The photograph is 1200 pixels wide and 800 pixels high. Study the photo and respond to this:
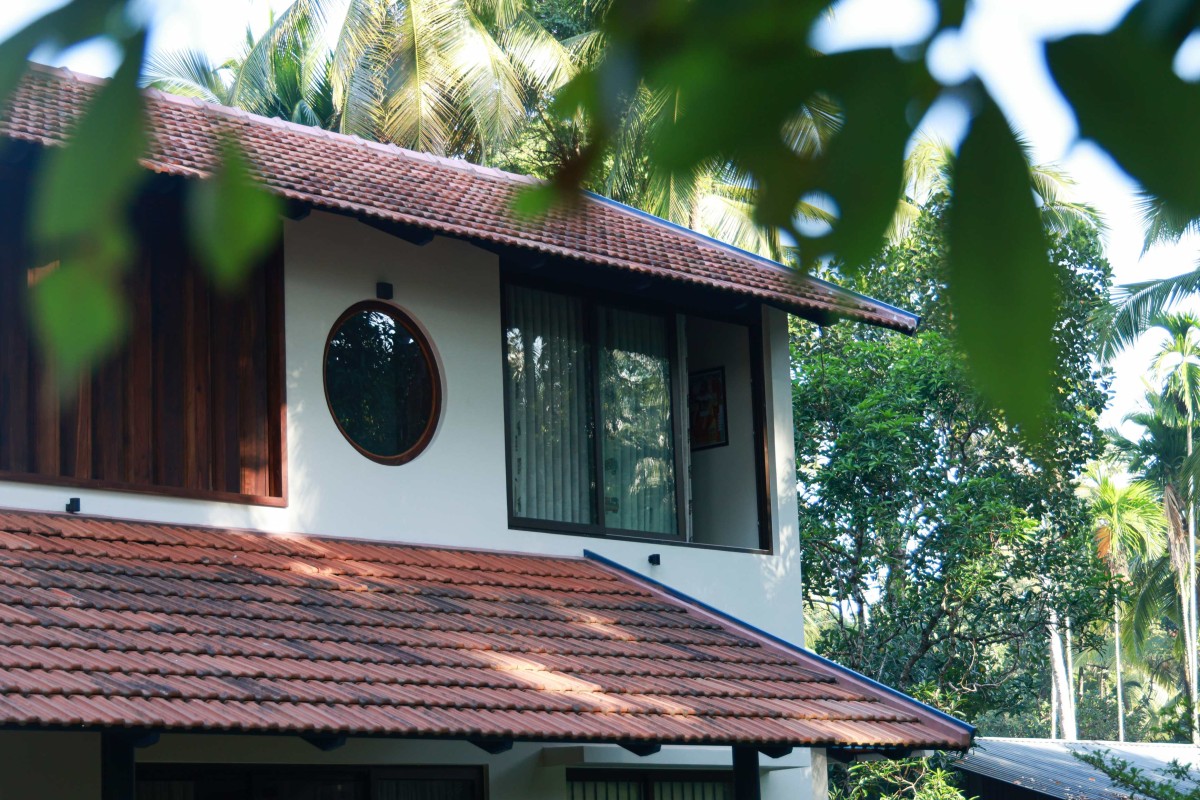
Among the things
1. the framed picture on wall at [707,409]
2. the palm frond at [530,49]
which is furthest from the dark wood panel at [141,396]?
the palm frond at [530,49]

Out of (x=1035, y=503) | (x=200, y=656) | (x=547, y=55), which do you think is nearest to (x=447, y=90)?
(x=547, y=55)

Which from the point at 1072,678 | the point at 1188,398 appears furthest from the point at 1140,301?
the point at 1072,678

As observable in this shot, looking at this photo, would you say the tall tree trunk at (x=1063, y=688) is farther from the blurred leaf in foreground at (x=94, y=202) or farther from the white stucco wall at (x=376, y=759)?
the blurred leaf in foreground at (x=94, y=202)

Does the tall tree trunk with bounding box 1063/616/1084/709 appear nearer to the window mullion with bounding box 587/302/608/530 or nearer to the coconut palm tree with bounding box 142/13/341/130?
the coconut palm tree with bounding box 142/13/341/130

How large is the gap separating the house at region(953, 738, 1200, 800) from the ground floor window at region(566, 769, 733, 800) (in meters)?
9.22

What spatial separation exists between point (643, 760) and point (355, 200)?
3.87m

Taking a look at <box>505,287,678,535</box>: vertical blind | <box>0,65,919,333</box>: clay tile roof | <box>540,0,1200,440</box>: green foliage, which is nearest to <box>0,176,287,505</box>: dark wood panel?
<box>0,65,919,333</box>: clay tile roof

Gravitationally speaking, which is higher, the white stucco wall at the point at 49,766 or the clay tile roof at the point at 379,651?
the clay tile roof at the point at 379,651

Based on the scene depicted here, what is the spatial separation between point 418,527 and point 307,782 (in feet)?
6.61

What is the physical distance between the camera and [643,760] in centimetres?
1007

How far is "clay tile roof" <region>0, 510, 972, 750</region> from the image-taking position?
6.74 meters

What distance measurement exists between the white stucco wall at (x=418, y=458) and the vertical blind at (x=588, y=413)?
28 cm

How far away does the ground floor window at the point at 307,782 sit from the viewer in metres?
8.00

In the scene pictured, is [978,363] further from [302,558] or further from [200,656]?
[302,558]
